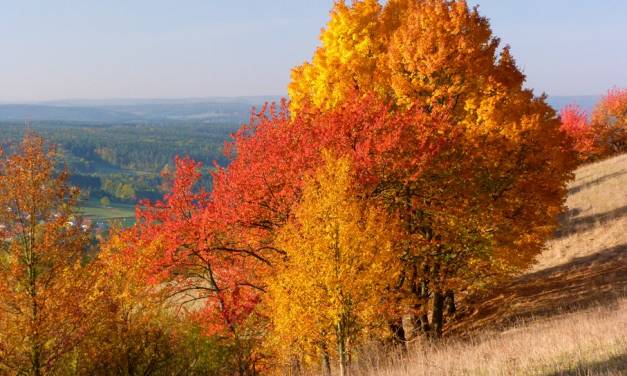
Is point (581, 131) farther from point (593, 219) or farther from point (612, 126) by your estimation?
point (593, 219)

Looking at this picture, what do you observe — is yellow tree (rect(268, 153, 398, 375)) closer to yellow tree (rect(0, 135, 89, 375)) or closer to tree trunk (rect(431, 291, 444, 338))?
tree trunk (rect(431, 291, 444, 338))

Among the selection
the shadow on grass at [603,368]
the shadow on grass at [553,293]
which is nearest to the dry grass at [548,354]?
the shadow on grass at [603,368]

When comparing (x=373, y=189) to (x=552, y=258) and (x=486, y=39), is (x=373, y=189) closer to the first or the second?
(x=486, y=39)

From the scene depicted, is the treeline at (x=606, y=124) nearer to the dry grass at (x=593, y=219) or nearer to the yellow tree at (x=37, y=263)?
the dry grass at (x=593, y=219)

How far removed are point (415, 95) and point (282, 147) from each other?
584cm

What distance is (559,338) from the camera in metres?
14.1

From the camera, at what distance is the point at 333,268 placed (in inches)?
592

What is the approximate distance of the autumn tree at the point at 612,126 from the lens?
8169cm

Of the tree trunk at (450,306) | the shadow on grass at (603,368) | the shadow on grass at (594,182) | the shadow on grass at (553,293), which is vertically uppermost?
the shadow on grass at (603,368)

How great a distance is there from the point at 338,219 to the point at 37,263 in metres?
11.0

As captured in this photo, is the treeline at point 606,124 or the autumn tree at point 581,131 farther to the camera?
the treeline at point 606,124

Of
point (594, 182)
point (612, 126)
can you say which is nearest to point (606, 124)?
point (612, 126)

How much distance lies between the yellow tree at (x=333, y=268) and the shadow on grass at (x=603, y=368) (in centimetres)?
559

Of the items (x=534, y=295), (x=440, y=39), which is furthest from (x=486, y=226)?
(x=534, y=295)
